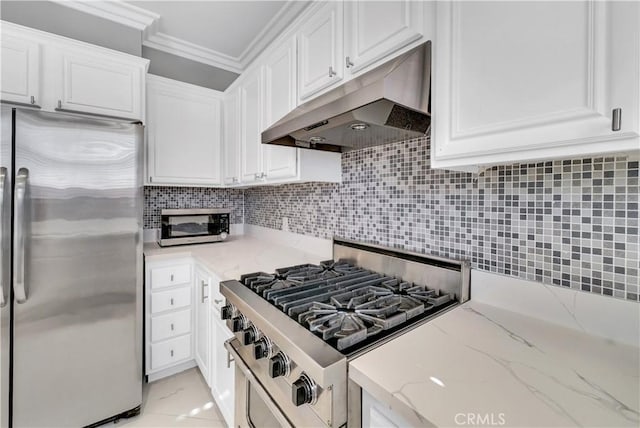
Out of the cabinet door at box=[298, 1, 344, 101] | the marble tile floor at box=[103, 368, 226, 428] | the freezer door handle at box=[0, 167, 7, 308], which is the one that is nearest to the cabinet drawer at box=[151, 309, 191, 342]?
the marble tile floor at box=[103, 368, 226, 428]

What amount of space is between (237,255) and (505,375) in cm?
166

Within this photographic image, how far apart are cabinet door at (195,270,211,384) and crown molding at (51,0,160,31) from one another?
1.93 meters

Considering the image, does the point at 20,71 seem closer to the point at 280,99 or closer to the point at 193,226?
the point at 193,226

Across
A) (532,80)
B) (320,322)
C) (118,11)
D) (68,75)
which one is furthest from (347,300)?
(118,11)

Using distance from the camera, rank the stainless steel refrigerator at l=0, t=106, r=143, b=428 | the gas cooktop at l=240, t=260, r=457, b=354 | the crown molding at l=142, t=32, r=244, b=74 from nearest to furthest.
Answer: the gas cooktop at l=240, t=260, r=457, b=354, the stainless steel refrigerator at l=0, t=106, r=143, b=428, the crown molding at l=142, t=32, r=244, b=74

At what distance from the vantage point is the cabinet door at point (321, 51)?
119 centimetres

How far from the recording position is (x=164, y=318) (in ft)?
6.38

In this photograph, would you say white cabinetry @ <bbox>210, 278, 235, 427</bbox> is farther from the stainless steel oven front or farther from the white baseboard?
the white baseboard

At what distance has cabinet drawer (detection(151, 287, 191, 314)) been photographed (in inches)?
75.0

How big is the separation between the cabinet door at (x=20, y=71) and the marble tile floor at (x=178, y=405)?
1.99 metres

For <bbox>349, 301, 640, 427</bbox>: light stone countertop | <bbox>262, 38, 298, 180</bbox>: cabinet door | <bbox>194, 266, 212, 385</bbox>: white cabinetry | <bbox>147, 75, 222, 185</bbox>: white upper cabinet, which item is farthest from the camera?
<bbox>147, 75, 222, 185</bbox>: white upper cabinet

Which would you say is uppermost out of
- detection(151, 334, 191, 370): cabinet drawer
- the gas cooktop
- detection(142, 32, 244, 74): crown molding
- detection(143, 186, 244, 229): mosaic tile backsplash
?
detection(142, 32, 244, 74): crown molding

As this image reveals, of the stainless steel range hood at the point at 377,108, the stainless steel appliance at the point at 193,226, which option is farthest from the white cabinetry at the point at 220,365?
the stainless steel range hood at the point at 377,108

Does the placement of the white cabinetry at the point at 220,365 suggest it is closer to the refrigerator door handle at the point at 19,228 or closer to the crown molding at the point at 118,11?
the refrigerator door handle at the point at 19,228
